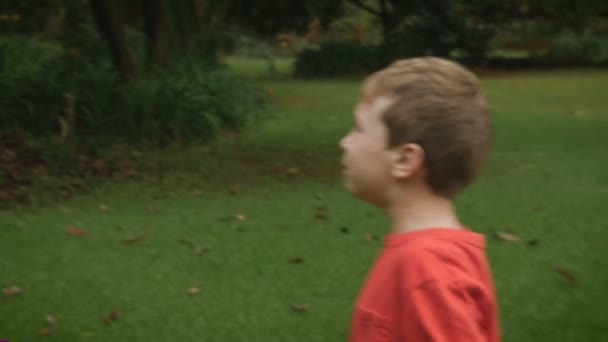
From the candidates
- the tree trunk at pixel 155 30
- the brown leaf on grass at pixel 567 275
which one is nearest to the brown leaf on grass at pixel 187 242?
the brown leaf on grass at pixel 567 275

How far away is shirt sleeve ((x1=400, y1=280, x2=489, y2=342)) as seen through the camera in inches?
72.2

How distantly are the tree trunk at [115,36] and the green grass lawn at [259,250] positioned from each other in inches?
87.4

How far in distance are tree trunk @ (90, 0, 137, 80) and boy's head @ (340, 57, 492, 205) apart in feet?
34.1

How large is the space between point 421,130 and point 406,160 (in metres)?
0.08

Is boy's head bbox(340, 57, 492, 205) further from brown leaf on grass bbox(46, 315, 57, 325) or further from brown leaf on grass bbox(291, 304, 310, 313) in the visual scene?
brown leaf on grass bbox(46, 315, 57, 325)

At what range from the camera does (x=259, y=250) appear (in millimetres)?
6488

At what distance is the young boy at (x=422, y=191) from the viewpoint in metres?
1.86

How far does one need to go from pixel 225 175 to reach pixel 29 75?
446cm

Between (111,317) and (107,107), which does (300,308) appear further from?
(107,107)

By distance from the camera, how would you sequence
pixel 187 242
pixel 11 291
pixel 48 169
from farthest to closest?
pixel 48 169, pixel 187 242, pixel 11 291

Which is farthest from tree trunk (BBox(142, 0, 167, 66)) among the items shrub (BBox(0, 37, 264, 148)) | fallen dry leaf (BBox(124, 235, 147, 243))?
fallen dry leaf (BBox(124, 235, 147, 243))

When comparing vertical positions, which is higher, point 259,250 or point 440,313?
point 440,313

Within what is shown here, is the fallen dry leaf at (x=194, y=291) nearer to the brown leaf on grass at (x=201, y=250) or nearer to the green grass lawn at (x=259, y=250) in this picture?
the green grass lawn at (x=259, y=250)

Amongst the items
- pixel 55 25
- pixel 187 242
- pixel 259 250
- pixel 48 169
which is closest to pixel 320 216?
pixel 259 250
